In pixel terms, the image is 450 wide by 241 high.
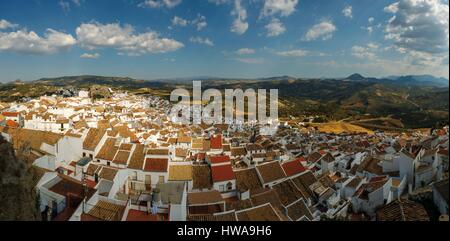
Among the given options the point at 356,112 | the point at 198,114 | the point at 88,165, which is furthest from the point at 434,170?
the point at 356,112

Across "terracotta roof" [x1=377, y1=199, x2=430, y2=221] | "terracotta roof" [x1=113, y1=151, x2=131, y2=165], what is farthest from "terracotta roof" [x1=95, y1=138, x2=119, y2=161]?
"terracotta roof" [x1=377, y1=199, x2=430, y2=221]

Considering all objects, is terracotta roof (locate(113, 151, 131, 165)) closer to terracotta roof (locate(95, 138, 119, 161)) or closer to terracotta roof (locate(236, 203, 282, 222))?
terracotta roof (locate(95, 138, 119, 161))

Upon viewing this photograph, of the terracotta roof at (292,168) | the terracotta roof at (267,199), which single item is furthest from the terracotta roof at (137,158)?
the terracotta roof at (292,168)

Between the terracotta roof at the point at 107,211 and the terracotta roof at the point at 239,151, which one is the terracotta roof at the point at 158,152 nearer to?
the terracotta roof at the point at 107,211

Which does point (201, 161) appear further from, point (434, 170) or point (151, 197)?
point (434, 170)

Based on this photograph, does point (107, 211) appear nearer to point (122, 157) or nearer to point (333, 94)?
point (122, 157)

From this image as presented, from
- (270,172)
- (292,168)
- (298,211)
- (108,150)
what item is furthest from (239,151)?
(298,211)
